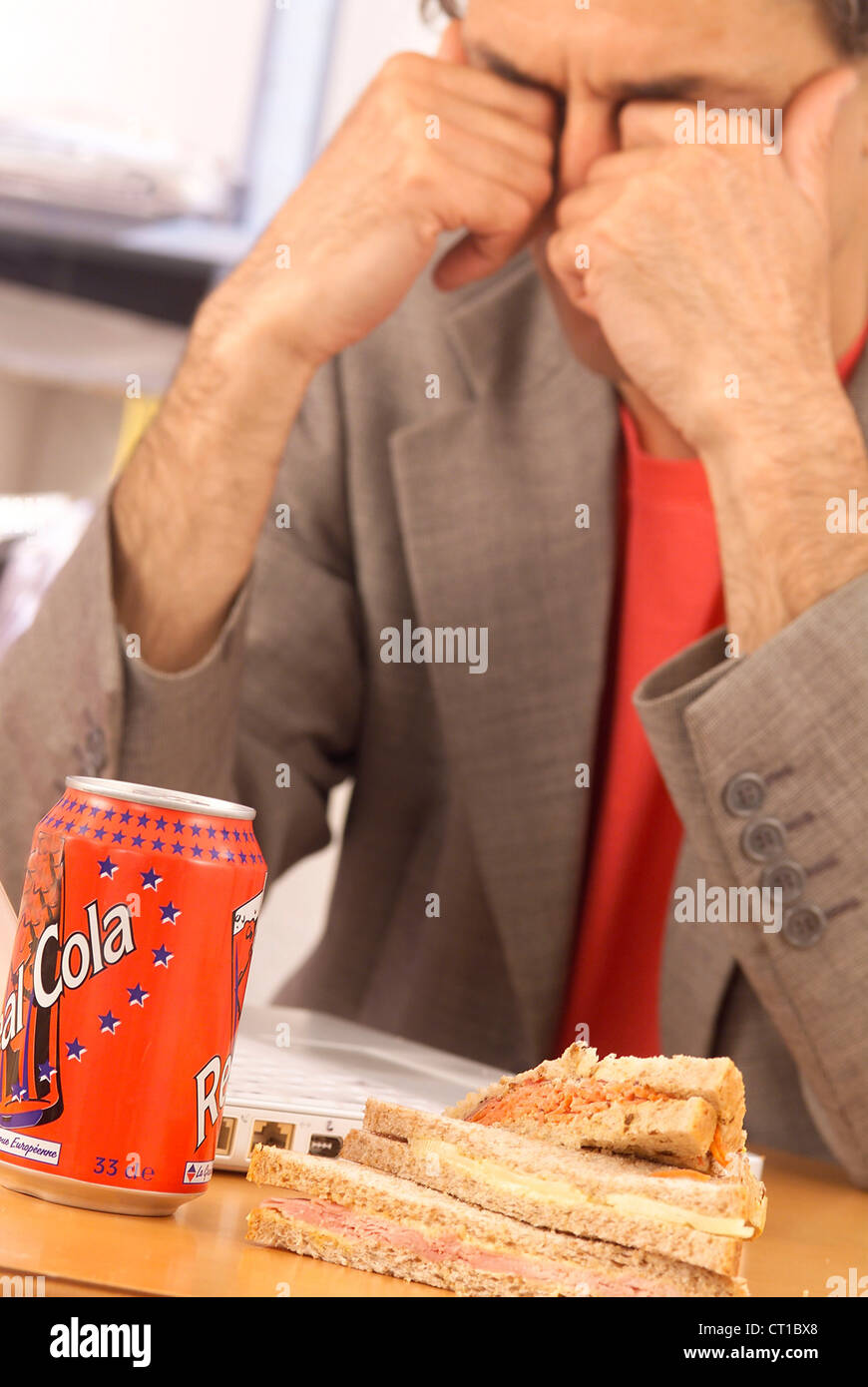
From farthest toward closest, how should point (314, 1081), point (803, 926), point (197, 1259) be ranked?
point (803, 926), point (314, 1081), point (197, 1259)

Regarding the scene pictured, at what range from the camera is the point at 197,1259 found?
1.43 feet

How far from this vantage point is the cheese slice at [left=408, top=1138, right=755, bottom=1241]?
0.45 meters

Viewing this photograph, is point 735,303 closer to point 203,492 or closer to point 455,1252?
point 203,492

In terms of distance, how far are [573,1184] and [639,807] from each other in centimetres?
73

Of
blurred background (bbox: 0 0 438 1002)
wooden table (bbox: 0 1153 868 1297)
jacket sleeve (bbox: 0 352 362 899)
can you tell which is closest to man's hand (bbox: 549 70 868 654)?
jacket sleeve (bbox: 0 352 362 899)

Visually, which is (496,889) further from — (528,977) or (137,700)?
(137,700)

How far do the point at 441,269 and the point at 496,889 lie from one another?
1.78 ft

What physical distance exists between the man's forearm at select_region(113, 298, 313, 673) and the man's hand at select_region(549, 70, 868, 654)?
0.86 feet

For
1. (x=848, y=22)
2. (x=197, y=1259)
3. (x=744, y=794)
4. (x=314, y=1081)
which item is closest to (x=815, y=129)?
(x=848, y=22)

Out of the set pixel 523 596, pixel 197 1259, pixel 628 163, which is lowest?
pixel 197 1259
